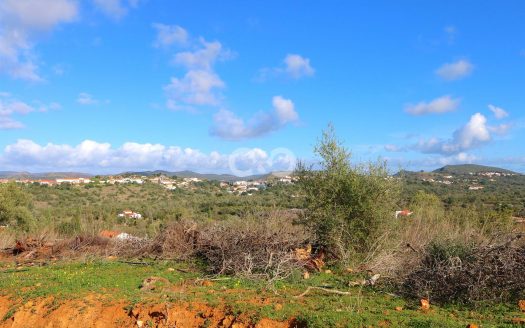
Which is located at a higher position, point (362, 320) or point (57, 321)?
point (362, 320)

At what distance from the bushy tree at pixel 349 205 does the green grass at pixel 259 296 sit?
2551 mm

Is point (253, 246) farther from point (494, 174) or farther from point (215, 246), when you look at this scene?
point (494, 174)

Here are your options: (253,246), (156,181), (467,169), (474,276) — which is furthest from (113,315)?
(467,169)

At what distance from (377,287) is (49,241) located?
16.1m

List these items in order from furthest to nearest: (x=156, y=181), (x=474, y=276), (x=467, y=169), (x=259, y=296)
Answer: (x=467, y=169), (x=156, y=181), (x=259, y=296), (x=474, y=276)

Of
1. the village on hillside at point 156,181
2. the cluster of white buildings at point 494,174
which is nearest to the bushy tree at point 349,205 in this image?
the village on hillside at point 156,181

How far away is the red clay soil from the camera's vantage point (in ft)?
27.6

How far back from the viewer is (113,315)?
9117 millimetres

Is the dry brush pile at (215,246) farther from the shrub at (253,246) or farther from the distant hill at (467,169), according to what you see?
the distant hill at (467,169)

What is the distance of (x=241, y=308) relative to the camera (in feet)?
27.9

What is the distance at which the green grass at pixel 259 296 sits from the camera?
7770 mm

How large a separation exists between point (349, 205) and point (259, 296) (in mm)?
6645

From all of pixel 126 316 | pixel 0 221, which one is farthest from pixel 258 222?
pixel 0 221

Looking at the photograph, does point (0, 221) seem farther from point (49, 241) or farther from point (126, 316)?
point (126, 316)
